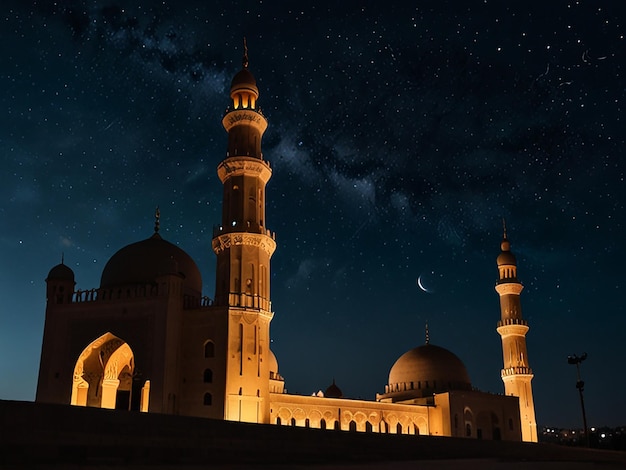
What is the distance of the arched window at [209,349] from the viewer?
27.6 metres

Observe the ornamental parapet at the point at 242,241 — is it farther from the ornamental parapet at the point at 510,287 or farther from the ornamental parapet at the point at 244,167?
the ornamental parapet at the point at 510,287

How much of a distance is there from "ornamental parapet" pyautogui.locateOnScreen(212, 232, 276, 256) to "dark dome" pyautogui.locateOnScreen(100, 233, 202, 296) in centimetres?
196

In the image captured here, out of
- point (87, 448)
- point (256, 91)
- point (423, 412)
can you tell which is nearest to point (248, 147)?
point (256, 91)

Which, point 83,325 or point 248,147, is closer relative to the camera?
point 83,325

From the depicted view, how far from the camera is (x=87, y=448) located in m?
11.8

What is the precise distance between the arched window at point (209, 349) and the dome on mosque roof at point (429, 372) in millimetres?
18515

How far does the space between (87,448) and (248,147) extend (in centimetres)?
2137

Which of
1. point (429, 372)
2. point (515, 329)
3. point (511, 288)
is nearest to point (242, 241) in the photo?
point (429, 372)

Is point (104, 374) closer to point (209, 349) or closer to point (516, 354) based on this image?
point (209, 349)

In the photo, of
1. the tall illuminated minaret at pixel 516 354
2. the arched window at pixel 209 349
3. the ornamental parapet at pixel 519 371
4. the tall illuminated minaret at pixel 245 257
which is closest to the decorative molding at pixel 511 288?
the tall illuminated minaret at pixel 516 354

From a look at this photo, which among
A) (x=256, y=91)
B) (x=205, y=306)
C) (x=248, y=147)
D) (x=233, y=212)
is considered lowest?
(x=205, y=306)

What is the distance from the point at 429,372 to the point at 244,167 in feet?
62.5

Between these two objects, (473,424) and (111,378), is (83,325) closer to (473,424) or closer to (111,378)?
(111,378)

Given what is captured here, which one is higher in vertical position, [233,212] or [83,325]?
[233,212]
